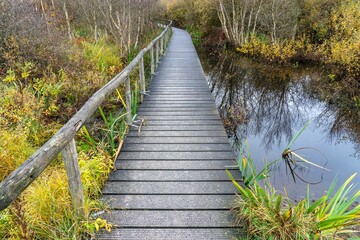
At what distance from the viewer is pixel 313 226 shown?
202 centimetres

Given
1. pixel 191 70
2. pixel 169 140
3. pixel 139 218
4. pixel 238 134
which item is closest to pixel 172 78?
pixel 191 70

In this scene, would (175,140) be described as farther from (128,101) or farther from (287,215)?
(287,215)

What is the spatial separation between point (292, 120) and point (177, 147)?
15.7ft

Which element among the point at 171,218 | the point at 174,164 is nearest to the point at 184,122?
the point at 174,164

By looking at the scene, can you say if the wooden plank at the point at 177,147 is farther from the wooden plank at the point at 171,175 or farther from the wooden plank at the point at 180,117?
the wooden plank at the point at 180,117

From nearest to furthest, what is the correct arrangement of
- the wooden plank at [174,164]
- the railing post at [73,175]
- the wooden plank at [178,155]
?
the railing post at [73,175] → the wooden plank at [174,164] → the wooden plank at [178,155]

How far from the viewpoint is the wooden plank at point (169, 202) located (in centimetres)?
245

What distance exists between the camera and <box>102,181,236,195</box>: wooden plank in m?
2.67

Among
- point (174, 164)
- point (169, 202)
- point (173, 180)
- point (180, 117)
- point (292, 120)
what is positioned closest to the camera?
point (169, 202)

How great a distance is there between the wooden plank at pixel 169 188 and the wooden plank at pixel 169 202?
6cm

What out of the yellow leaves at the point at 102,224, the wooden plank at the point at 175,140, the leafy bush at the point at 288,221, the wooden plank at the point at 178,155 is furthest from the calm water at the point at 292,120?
the yellow leaves at the point at 102,224

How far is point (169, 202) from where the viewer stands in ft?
8.28

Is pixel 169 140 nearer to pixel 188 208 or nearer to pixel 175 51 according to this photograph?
pixel 188 208

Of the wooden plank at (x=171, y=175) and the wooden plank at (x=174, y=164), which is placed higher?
the wooden plank at (x=171, y=175)
